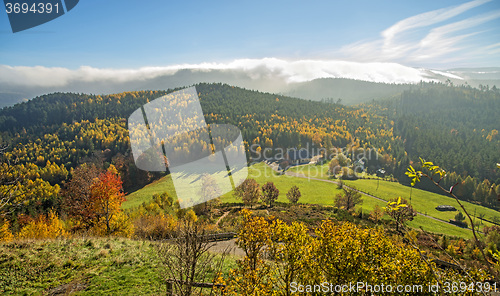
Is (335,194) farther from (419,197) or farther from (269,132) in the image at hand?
(269,132)

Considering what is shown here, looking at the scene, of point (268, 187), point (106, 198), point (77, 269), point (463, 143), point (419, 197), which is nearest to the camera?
point (77, 269)

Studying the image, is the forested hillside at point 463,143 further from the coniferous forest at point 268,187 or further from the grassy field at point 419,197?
the grassy field at point 419,197

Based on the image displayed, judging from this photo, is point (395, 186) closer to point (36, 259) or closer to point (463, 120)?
point (36, 259)

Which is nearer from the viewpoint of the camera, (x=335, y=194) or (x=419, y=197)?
(x=335, y=194)

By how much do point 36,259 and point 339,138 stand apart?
5194 inches

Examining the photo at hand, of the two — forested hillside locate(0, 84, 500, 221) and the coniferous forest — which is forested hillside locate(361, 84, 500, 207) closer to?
forested hillside locate(0, 84, 500, 221)

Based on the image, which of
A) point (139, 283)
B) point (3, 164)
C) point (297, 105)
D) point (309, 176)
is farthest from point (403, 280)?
point (297, 105)

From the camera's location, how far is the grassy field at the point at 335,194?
53081 millimetres

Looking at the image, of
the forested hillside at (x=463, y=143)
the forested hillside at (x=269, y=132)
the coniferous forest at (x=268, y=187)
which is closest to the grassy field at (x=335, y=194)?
→ the coniferous forest at (x=268, y=187)

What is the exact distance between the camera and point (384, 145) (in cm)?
12619

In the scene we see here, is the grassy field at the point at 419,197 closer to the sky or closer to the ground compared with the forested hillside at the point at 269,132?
closer to the ground

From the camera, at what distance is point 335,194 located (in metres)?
69.7

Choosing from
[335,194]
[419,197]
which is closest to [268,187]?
[335,194]

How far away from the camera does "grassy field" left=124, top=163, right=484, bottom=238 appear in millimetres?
53081
